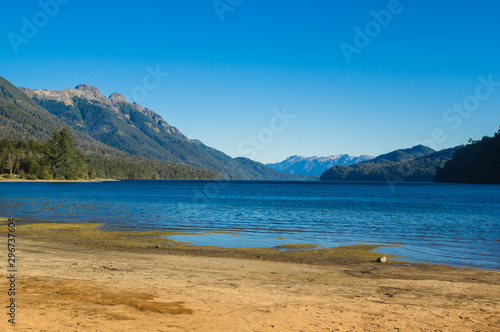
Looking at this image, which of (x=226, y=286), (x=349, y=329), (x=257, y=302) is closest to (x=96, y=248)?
(x=226, y=286)

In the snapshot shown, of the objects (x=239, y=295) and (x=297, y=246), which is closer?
(x=239, y=295)

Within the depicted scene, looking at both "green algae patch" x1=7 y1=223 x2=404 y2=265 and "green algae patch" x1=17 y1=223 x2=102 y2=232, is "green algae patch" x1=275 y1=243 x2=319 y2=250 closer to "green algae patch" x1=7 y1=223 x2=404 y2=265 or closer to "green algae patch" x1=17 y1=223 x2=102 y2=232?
"green algae patch" x1=7 y1=223 x2=404 y2=265

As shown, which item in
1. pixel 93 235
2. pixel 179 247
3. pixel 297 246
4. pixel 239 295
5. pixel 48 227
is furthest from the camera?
pixel 48 227

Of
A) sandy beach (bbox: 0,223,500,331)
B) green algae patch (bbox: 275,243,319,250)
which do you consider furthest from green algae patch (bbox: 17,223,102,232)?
green algae patch (bbox: 275,243,319,250)

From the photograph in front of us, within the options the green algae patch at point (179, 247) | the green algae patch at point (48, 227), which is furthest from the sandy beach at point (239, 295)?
the green algae patch at point (48, 227)

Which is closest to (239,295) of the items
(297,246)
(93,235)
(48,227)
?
(297,246)

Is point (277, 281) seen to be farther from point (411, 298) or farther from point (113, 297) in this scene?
point (113, 297)

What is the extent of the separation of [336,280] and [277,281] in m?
2.90

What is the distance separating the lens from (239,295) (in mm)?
14383

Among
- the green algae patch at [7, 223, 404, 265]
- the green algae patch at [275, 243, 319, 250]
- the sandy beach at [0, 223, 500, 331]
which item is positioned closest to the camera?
the sandy beach at [0, 223, 500, 331]

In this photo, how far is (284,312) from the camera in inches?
484

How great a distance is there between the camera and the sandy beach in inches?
439

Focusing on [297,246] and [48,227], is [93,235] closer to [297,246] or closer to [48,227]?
[48,227]

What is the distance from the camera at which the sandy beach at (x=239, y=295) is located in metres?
11.1
